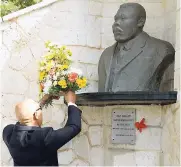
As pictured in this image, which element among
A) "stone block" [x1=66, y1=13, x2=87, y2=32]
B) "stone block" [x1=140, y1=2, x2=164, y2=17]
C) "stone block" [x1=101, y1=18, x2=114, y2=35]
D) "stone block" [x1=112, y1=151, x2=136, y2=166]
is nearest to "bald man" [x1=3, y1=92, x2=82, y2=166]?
"stone block" [x1=112, y1=151, x2=136, y2=166]

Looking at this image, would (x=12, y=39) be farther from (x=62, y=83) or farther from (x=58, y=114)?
(x=62, y=83)

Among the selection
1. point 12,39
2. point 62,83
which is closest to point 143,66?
point 62,83

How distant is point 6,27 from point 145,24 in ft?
3.99

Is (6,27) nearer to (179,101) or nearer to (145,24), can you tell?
(145,24)

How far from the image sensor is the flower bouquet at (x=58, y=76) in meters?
3.49

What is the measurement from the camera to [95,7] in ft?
15.0

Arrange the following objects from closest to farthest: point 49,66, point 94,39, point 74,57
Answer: point 49,66 < point 74,57 < point 94,39

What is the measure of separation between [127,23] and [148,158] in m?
1.08

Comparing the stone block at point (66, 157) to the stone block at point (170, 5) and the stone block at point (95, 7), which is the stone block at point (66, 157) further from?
the stone block at point (170, 5)

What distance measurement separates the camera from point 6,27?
434 centimetres

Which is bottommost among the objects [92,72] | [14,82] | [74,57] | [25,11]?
[14,82]

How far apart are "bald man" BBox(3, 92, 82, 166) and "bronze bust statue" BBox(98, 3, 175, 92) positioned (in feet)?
2.63

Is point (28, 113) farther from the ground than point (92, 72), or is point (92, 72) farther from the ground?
point (92, 72)

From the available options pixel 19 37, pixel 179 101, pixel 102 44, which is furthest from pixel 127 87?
pixel 19 37
